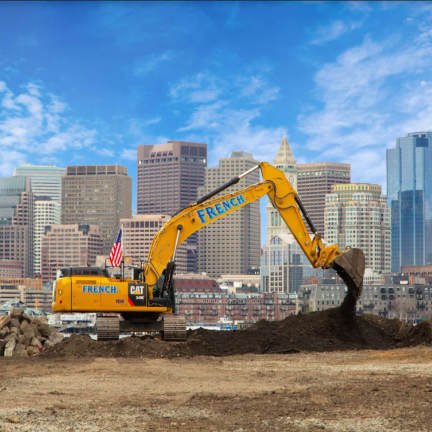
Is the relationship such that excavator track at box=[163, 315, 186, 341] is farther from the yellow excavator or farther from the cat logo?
the cat logo

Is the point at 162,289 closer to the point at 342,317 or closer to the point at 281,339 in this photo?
the point at 281,339

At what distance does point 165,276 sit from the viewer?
1554 inches

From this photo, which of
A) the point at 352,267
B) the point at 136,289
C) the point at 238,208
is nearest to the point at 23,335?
the point at 136,289

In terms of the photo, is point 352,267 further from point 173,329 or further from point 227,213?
point 173,329

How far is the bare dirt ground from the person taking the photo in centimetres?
1853

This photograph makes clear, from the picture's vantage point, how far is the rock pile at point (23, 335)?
41.7 metres

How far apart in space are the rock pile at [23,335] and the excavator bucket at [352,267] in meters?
16.3

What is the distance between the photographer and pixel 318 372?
2884cm

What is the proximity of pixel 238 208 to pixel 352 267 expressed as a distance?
6.28 meters

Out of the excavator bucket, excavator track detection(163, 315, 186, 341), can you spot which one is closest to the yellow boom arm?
the excavator bucket

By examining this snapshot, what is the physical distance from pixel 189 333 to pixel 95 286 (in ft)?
24.9

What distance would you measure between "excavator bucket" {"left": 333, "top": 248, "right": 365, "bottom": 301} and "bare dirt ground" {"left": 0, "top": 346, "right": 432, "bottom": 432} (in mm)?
6346

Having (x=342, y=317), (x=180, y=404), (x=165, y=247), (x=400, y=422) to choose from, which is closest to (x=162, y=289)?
(x=165, y=247)

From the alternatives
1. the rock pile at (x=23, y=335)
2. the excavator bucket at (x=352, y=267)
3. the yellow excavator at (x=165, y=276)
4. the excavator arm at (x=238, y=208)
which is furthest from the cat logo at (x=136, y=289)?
the excavator bucket at (x=352, y=267)
